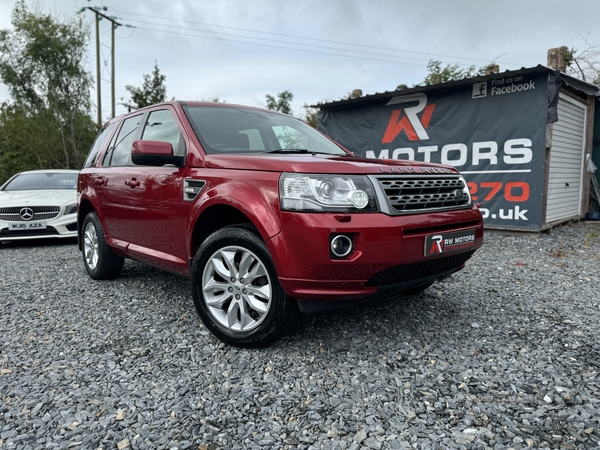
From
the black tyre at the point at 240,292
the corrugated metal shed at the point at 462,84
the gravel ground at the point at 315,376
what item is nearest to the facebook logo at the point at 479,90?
the corrugated metal shed at the point at 462,84

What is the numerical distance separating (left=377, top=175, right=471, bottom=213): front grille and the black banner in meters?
5.13

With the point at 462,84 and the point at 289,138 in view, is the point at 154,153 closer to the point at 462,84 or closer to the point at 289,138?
the point at 289,138

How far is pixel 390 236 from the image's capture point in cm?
232

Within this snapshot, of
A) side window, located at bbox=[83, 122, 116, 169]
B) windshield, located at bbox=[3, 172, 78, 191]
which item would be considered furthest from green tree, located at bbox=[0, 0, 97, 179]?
side window, located at bbox=[83, 122, 116, 169]

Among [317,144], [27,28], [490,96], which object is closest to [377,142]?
[490,96]

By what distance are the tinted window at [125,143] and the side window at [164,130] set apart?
275mm

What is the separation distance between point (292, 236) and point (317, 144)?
162cm

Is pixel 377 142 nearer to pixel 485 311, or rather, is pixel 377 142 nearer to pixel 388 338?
pixel 485 311

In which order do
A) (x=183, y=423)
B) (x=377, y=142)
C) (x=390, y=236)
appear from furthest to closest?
(x=377, y=142) → (x=390, y=236) → (x=183, y=423)

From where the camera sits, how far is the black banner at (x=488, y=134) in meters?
7.16

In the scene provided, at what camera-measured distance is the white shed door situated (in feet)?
25.9

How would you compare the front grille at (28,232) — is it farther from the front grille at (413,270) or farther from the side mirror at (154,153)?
the front grille at (413,270)

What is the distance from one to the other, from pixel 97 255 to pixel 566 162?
855cm

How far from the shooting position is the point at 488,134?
771cm
